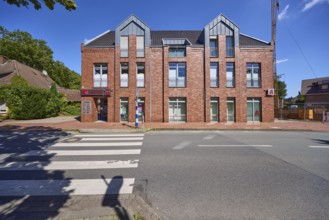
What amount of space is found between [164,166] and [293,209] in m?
2.93

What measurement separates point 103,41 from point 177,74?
9.19m

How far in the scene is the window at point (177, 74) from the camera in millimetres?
17453

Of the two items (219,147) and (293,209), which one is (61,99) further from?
(293,209)

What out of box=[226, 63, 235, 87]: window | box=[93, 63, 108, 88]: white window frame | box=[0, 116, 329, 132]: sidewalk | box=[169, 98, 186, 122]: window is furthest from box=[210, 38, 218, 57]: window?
box=[93, 63, 108, 88]: white window frame

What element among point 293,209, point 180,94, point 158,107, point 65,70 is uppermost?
point 65,70

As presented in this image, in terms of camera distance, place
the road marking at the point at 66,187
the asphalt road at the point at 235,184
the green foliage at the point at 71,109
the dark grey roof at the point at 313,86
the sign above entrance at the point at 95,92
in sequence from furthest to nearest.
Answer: the dark grey roof at the point at 313,86 < the green foliage at the point at 71,109 < the sign above entrance at the point at 95,92 < the road marking at the point at 66,187 < the asphalt road at the point at 235,184

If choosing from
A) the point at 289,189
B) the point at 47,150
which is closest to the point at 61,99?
the point at 47,150

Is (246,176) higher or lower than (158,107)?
lower

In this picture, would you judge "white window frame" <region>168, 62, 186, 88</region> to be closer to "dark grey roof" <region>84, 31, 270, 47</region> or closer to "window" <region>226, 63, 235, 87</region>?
"dark grey roof" <region>84, 31, 270, 47</region>

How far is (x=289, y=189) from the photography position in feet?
11.4

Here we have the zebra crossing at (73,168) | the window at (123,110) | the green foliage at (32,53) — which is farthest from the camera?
the green foliage at (32,53)

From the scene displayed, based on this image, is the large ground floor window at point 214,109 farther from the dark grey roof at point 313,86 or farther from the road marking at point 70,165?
the dark grey roof at point 313,86

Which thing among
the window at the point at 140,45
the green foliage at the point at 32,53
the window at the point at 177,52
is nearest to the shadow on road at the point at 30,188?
the window at the point at 140,45

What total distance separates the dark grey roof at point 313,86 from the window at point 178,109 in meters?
34.5
